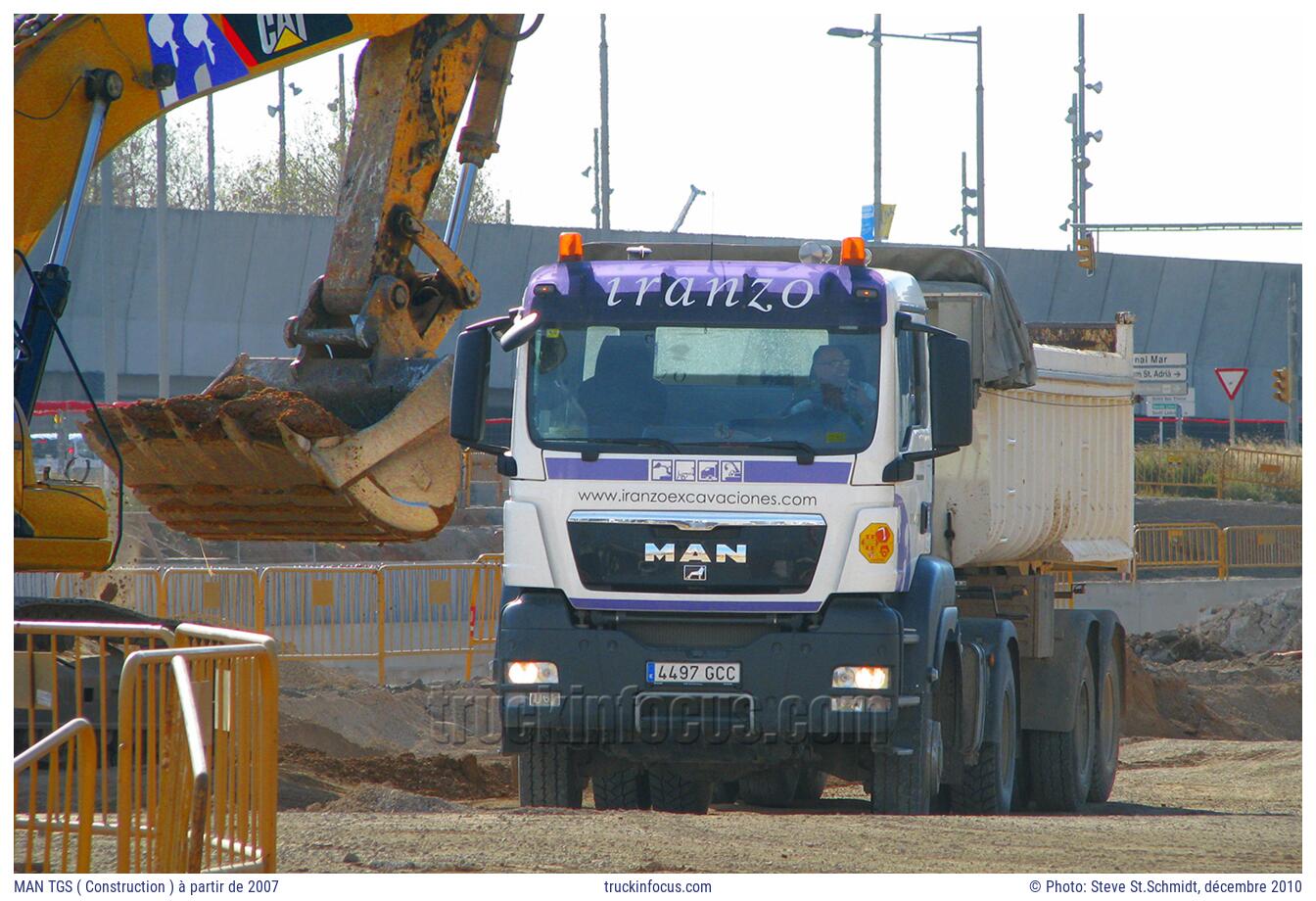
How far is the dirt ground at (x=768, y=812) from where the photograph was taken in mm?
8109

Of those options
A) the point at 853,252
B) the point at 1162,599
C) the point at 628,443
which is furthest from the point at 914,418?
the point at 1162,599

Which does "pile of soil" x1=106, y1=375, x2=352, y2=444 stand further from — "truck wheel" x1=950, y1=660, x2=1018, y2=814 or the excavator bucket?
"truck wheel" x1=950, y1=660, x2=1018, y2=814

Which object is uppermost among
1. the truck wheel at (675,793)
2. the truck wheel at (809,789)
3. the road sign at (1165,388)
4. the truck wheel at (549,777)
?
the road sign at (1165,388)

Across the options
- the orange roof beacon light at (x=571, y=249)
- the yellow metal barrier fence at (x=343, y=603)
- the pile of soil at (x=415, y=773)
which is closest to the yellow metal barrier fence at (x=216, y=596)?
the yellow metal barrier fence at (x=343, y=603)

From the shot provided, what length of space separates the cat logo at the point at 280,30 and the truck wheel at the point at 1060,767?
274 inches

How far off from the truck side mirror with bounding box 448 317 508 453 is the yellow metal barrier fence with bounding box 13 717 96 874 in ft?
8.66

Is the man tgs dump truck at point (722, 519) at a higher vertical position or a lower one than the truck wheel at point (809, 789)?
higher

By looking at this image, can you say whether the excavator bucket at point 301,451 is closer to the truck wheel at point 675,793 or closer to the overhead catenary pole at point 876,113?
the truck wheel at point 675,793

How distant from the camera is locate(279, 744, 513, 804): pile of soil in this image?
13.9 m

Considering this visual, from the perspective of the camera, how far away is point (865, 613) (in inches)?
365

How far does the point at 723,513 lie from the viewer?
9.25 meters

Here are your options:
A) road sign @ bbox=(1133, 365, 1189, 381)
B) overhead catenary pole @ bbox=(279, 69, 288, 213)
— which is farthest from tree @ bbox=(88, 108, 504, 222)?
road sign @ bbox=(1133, 365, 1189, 381)

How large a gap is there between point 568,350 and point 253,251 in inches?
1465
